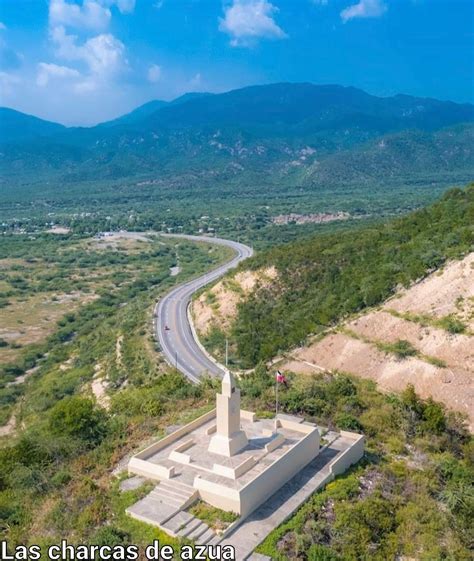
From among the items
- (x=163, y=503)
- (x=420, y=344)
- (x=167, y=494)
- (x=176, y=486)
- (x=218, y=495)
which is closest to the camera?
(x=218, y=495)

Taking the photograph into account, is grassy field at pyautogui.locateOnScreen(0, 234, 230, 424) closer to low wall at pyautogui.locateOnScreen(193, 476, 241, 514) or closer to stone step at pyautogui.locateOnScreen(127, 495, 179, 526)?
stone step at pyautogui.locateOnScreen(127, 495, 179, 526)

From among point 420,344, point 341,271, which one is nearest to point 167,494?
point 420,344

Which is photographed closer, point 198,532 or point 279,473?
point 198,532

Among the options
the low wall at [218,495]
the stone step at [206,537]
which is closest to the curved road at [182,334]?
the low wall at [218,495]

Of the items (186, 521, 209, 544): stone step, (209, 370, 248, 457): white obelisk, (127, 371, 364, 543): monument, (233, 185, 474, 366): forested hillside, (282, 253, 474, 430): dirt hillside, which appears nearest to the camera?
(186, 521, 209, 544): stone step

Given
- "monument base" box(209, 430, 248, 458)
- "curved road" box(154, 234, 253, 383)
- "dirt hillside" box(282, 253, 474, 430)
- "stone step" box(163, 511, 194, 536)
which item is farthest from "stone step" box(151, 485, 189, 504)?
"curved road" box(154, 234, 253, 383)

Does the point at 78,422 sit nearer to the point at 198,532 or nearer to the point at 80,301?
the point at 198,532

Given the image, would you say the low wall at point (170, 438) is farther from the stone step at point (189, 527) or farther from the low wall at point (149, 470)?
the stone step at point (189, 527)
